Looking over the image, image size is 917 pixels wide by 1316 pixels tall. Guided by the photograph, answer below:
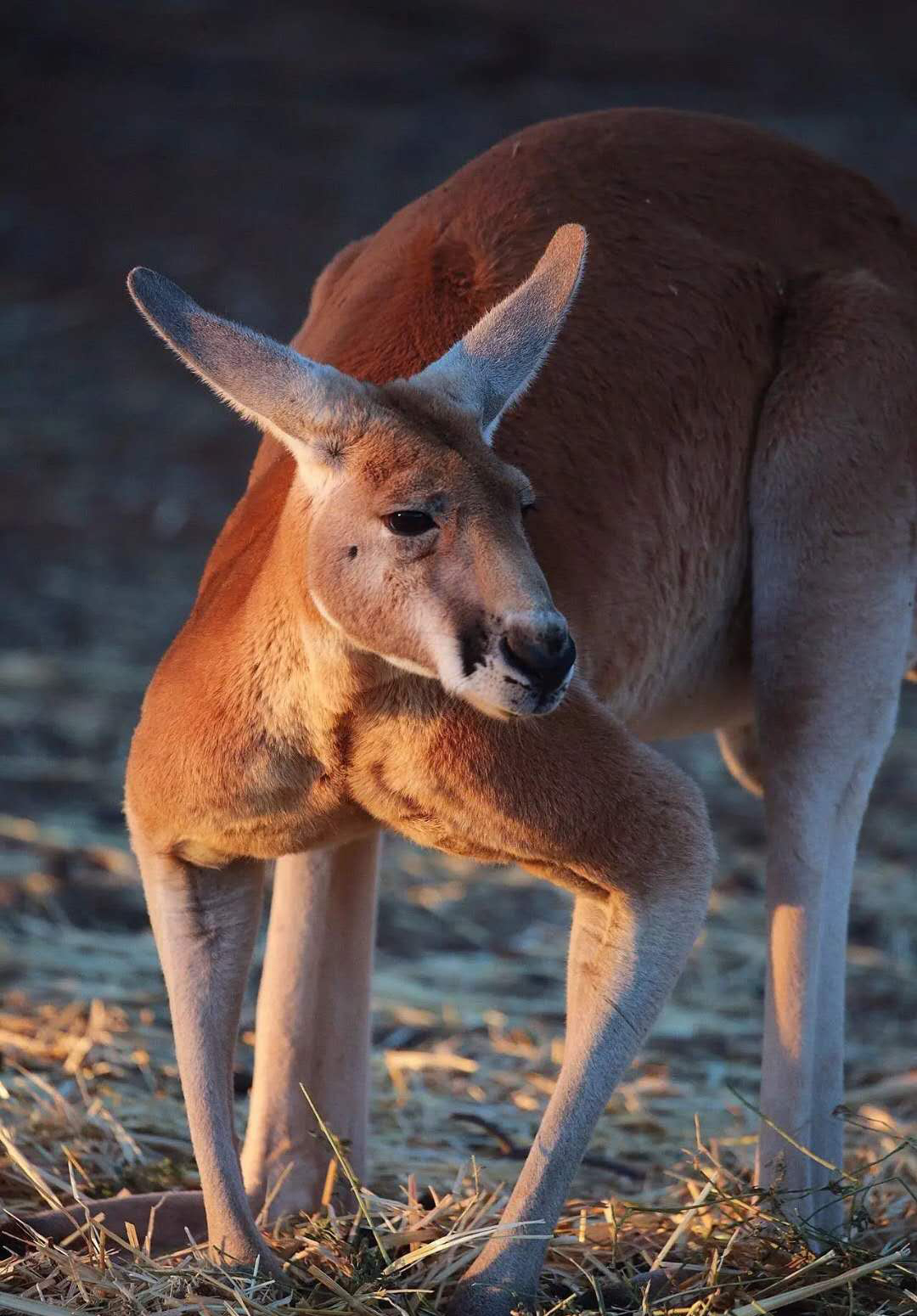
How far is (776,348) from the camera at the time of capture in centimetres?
454

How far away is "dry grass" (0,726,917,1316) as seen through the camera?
365cm

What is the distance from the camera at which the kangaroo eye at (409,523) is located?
→ 3186mm

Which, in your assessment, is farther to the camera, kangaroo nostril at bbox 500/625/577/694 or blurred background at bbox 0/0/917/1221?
blurred background at bbox 0/0/917/1221

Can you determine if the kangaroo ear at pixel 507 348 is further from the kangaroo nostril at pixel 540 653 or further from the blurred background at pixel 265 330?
the blurred background at pixel 265 330

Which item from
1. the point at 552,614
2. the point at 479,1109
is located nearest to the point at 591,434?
the point at 552,614

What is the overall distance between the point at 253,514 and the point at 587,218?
106 cm

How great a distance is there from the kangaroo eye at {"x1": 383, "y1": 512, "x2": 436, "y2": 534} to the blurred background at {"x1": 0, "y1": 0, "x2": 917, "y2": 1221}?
8.48ft

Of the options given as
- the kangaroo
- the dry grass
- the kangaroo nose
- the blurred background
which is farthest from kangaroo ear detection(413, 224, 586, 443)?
the blurred background

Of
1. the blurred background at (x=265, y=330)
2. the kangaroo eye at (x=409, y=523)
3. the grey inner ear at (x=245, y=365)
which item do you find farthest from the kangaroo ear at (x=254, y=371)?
the blurred background at (x=265, y=330)

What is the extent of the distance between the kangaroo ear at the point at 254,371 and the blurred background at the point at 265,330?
2.56 meters

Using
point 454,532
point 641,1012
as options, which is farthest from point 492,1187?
point 454,532

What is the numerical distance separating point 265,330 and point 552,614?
32.9 feet

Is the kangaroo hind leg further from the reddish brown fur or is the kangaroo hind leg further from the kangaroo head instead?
the kangaroo head

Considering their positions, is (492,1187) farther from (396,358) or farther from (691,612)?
(396,358)
